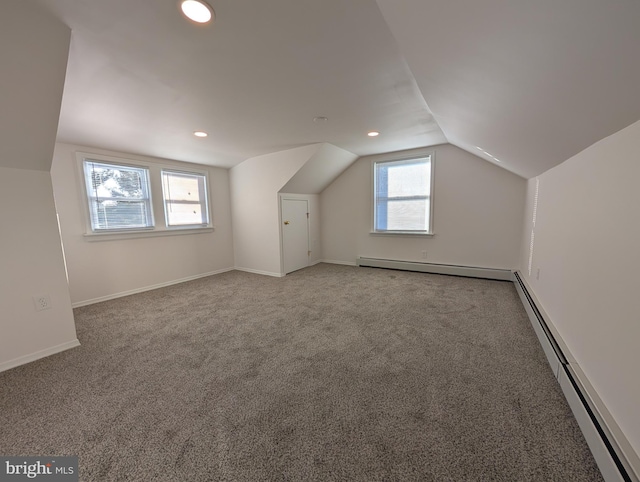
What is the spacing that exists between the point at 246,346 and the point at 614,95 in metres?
2.73

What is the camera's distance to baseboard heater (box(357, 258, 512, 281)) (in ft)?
12.8

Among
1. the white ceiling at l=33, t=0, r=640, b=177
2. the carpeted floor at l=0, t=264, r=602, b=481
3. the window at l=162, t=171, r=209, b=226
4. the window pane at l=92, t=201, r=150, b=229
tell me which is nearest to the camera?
the white ceiling at l=33, t=0, r=640, b=177

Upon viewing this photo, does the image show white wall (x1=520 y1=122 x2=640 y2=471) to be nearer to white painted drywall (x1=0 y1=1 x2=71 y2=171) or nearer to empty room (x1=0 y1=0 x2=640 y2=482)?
empty room (x1=0 y1=0 x2=640 y2=482)

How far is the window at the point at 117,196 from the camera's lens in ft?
11.1

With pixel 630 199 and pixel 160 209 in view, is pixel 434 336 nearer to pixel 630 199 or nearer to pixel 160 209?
pixel 630 199

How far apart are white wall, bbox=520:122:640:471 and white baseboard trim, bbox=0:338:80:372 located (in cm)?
Result: 380

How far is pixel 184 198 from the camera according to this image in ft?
14.5

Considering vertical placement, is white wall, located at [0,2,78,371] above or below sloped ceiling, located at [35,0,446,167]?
below

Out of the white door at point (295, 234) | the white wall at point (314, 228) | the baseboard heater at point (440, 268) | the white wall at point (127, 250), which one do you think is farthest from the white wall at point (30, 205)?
the baseboard heater at point (440, 268)

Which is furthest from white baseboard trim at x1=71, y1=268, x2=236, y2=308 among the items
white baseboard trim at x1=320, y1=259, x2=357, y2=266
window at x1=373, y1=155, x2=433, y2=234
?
window at x1=373, y1=155, x2=433, y2=234

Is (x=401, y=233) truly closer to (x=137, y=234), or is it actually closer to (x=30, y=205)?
(x=137, y=234)
